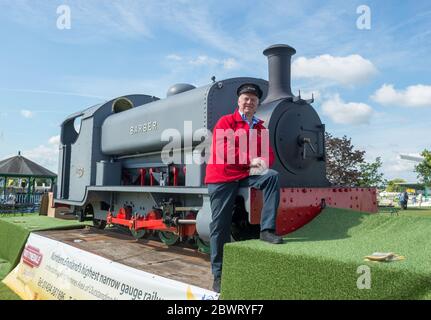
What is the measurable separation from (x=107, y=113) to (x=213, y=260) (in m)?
5.91

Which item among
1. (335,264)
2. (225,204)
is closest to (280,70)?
(225,204)

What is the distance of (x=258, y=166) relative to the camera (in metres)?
3.66

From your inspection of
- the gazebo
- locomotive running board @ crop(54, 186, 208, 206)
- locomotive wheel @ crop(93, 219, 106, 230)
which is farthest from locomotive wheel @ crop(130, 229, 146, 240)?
the gazebo

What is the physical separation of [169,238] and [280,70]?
3.45 m

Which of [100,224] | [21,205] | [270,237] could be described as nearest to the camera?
[270,237]

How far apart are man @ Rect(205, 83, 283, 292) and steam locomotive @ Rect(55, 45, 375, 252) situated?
22cm

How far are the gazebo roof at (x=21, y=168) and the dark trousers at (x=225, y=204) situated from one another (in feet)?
66.9

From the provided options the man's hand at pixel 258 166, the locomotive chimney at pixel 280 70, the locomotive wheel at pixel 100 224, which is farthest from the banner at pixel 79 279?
the locomotive chimney at pixel 280 70

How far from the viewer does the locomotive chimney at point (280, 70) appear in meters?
5.13

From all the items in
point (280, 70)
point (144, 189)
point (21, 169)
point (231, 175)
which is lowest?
point (144, 189)

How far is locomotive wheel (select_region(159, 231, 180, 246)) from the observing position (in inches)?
247

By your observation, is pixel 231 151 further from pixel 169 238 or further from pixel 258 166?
pixel 169 238

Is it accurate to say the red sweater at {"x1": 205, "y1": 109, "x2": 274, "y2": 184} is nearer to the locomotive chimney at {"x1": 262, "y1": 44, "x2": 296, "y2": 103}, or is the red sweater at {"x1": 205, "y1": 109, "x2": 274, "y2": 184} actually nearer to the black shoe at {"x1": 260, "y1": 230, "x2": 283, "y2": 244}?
the black shoe at {"x1": 260, "y1": 230, "x2": 283, "y2": 244}
